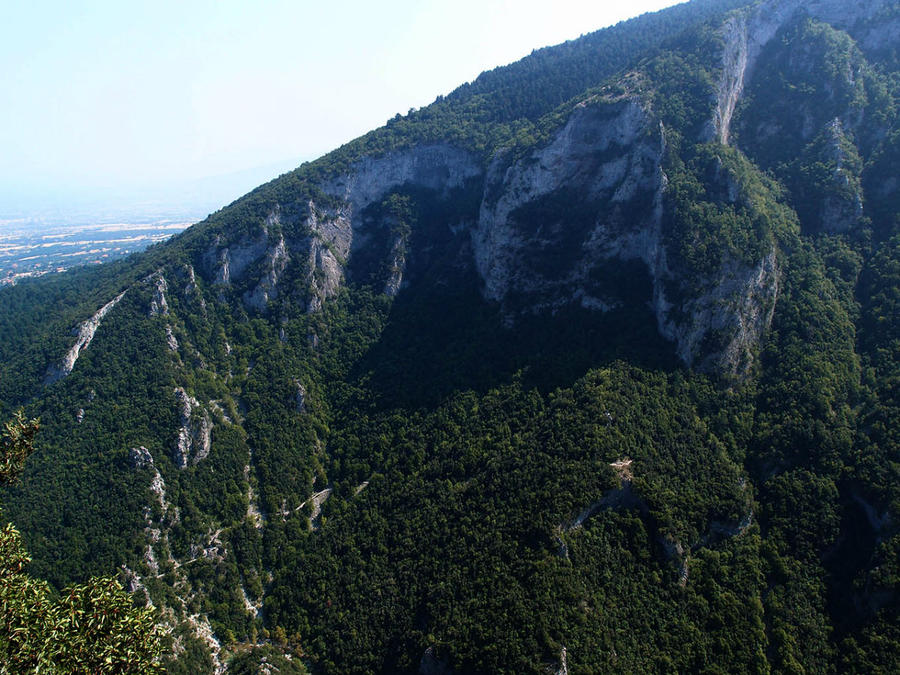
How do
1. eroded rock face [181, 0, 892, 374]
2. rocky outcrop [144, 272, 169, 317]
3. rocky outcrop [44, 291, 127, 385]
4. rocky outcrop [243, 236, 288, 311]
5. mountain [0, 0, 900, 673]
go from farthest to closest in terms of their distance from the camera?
rocky outcrop [243, 236, 288, 311]
rocky outcrop [144, 272, 169, 317]
rocky outcrop [44, 291, 127, 385]
eroded rock face [181, 0, 892, 374]
mountain [0, 0, 900, 673]

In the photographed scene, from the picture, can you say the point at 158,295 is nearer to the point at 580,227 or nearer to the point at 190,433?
the point at 190,433

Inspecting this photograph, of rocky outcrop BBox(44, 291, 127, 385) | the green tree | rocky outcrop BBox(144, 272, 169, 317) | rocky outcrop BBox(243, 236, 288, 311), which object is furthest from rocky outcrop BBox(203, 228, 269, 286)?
the green tree

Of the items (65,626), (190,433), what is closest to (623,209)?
(190,433)

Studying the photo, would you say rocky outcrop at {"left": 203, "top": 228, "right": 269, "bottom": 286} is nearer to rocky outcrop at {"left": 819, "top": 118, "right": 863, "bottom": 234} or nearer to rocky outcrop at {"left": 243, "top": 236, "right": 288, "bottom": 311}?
rocky outcrop at {"left": 243, "top": 236, "right": 288, "bottom": 311}

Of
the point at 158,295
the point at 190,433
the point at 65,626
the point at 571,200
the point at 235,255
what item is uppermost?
the point at 235,255

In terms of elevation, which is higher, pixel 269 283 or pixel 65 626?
pixel 269 283

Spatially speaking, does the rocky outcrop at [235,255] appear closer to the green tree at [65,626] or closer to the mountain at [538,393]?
the mountain at [538,393]
